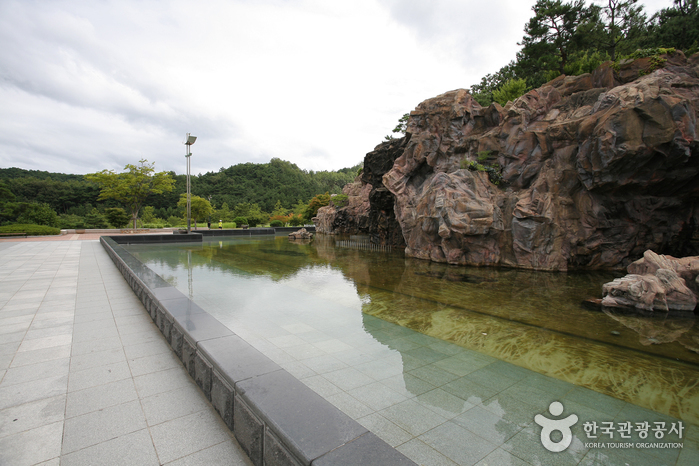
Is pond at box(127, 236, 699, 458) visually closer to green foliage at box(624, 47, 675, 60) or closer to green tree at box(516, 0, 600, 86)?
green foliage at box(624, 47, 675, 60)

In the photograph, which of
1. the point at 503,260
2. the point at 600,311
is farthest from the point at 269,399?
the point at 503,260

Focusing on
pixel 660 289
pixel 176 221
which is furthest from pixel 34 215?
pixel 660 289

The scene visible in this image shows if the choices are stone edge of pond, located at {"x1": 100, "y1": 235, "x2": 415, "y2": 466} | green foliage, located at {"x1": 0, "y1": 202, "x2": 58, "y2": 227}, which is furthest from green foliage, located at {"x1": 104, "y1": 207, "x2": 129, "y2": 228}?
stone edge of pond, located at {"x1": 100, "y1": 235, "x2": 415, "y2": 466}

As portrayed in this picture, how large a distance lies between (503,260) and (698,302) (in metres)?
5.66

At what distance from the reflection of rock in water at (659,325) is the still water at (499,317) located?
0.02 metres

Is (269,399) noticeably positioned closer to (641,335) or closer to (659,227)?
(641,335)

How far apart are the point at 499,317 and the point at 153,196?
53874mm

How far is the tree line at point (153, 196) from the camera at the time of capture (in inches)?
1087

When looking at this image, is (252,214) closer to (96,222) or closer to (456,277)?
(96,222)

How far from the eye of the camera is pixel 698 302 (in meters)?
6.64

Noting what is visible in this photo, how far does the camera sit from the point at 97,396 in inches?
114

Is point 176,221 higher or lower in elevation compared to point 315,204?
lower

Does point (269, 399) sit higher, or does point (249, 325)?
point (269, 399)

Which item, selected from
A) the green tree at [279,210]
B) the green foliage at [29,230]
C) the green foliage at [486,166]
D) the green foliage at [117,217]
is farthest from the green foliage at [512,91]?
the green tree at [279,210]
